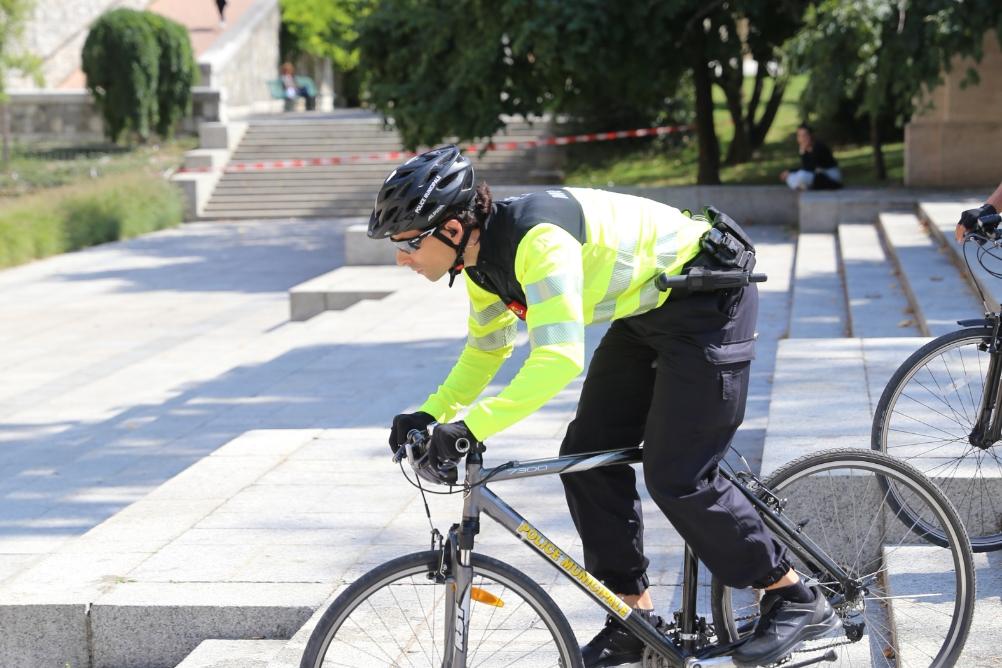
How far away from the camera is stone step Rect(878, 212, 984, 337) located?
25.9ft

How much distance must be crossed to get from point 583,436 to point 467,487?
0.46 m

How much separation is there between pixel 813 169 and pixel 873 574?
1455 cm

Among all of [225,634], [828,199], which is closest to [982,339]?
[225,634]

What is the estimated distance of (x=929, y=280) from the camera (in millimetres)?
9453

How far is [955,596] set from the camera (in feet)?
11.8

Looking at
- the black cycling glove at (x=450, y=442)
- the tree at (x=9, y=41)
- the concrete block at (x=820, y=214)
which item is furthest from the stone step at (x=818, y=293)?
the tree at (x=9, y=41)

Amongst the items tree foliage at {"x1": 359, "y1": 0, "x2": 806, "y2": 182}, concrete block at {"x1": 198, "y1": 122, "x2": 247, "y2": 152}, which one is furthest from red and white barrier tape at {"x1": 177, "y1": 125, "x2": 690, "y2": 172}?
tree foliage at {"x1": 359, "y1": 0, "x2": 806, "y2": 182}

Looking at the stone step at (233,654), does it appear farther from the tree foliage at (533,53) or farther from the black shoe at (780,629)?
the tree foliage at (533,53)

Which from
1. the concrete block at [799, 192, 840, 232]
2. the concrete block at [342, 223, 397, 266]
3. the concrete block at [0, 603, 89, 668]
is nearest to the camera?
the concrete block at [0, 603, 89, 668]

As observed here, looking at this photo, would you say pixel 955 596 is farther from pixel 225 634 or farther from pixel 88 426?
pixel 88 426

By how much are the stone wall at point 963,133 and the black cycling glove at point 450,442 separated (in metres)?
15.0

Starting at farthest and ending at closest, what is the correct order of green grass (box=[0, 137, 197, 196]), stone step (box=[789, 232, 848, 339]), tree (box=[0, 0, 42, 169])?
tree (box=[0, 0, 42, 169]), green grass (box=[0, 137, 197, 196]), stone step (box=[789, 232, 848, 339])

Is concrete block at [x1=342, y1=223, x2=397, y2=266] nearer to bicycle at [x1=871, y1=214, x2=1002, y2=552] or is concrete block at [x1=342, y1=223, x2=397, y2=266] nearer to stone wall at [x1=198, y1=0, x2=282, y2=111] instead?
bicycle at [x1=871, y1=214, x2=1002, y2=552]

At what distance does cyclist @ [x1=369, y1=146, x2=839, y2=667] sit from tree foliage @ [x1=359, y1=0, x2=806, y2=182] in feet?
43.8
